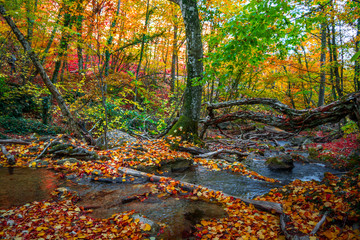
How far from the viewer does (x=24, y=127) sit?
10188 millimetres

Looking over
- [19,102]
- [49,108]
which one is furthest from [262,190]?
[19,102]

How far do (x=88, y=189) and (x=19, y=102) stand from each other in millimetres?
11951

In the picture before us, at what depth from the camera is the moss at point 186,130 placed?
6.84 meters

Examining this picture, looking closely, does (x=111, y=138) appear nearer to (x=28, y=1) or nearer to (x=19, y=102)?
(x=28, y=1)

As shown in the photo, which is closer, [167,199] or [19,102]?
[167,199]

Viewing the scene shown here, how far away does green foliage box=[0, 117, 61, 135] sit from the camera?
969cm

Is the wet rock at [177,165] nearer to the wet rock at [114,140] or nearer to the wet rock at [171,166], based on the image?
the wet rock at [171,166]

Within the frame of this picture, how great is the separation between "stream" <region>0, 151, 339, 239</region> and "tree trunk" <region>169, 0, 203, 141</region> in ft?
6.33

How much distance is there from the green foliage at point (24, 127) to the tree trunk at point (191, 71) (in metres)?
8.34

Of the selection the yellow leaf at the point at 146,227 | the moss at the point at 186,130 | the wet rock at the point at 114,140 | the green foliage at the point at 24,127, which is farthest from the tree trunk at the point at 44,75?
the yellow leaf at the point at 146,227

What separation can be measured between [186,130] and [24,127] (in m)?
9.83

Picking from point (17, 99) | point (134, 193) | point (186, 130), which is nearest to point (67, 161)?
point (134, 193)

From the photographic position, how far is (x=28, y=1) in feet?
23.4

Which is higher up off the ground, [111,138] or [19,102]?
[19,102]
